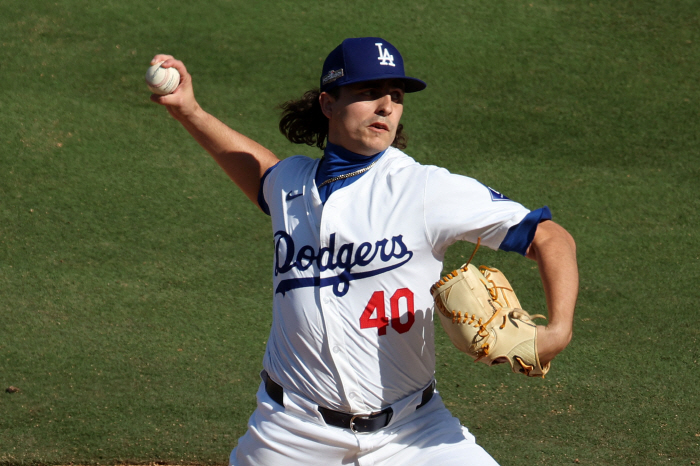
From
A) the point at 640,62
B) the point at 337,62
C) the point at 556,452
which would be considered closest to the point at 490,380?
the point at 556,452

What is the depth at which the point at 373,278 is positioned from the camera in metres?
2.55

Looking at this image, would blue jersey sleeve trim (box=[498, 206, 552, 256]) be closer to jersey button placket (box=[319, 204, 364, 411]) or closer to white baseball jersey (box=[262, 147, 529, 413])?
white baseball jersey (box=[262, 147, 529, 413])

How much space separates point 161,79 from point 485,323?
153 cm

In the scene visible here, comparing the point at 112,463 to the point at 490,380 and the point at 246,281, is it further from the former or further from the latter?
the point at 490,380

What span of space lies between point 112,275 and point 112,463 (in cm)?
169

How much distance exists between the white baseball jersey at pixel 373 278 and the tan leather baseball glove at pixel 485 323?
0.51ft

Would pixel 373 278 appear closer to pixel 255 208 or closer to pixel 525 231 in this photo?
pixel 525 231

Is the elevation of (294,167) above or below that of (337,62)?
below

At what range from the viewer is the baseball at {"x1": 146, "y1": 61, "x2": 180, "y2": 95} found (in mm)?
2971

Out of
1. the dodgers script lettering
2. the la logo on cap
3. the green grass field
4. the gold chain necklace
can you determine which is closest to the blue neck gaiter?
the gold chain necklace

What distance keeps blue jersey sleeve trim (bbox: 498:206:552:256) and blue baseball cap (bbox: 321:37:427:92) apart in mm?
648

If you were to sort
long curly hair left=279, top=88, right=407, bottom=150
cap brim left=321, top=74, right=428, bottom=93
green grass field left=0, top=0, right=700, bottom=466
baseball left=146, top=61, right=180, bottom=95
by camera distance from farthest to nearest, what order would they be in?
green grass field left=0, top=0, right=700, bottom=466, long curly hair left=279, top=88, right=407, bottom=150, baseball left=146, top=61, right=180, bottom=95, cap brim left=321, top=74, right=428, bottom=93

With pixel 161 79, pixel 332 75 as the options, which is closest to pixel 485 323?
pixel 332 75

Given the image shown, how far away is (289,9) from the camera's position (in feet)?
26.7
